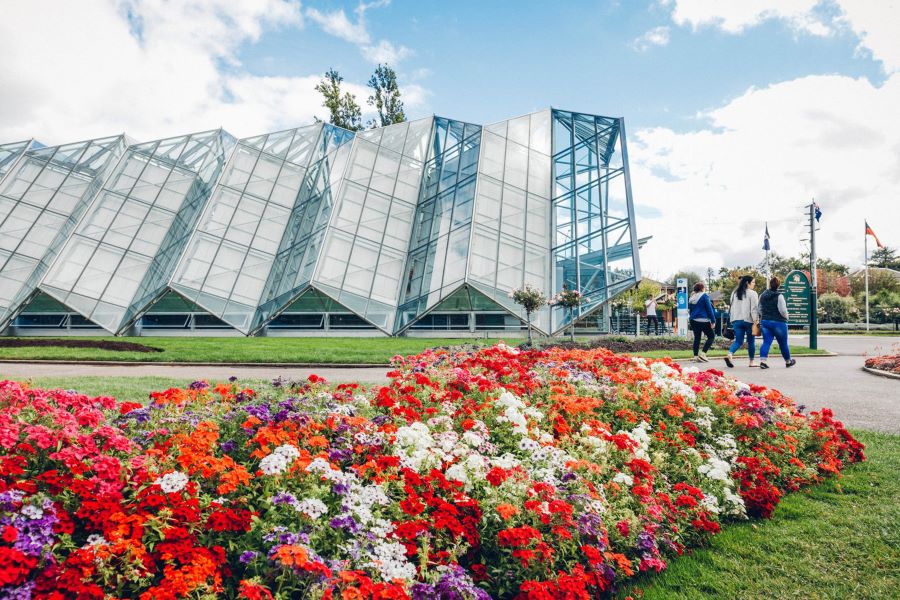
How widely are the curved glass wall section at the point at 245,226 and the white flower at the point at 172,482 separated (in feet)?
78.4

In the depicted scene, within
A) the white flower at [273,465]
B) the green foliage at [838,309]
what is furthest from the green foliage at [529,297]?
the green foliage at [838,309]

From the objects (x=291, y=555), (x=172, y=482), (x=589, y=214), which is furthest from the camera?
(x=589, y=214)

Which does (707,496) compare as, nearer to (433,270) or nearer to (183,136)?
(433,270)

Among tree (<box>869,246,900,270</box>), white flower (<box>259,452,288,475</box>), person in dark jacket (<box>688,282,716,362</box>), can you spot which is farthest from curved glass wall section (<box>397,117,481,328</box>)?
tree (<box>869,246,900,270</box>)

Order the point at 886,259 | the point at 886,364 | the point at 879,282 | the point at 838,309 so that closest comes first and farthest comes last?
the point at 886,364
the point at 838,309
the point at 879,282
the point at 886,259

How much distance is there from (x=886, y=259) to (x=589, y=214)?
371 ft

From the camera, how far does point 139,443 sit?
3.56 m

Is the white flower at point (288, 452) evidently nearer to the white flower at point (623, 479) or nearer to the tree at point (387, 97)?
the white flower at point (623, 479)

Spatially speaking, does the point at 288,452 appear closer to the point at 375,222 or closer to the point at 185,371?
the point at 185,371

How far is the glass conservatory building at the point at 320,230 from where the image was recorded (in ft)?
81.4

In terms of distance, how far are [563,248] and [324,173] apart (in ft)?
48.2

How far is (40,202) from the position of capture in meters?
30.4

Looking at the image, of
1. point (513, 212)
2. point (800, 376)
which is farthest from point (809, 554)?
point (513, 212)

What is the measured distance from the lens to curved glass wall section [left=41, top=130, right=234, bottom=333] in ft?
85.4
